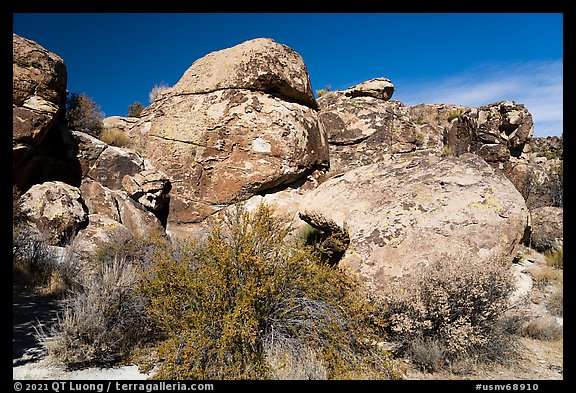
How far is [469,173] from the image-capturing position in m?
5.76

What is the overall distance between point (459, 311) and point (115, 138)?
8863 millimetres

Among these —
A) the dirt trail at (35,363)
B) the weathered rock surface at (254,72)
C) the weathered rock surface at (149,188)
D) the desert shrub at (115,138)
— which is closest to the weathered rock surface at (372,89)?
the weathered rock surface at (254,72)

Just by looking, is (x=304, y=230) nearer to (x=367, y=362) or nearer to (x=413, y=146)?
(x=367, y=362)

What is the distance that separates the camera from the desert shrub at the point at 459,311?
389 cm

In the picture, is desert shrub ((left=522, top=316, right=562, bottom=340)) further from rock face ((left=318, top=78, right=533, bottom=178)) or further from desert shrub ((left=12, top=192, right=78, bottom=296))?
desert shrub ((left=12, top=192, right=78, bottom=296))

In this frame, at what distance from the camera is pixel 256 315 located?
361cm

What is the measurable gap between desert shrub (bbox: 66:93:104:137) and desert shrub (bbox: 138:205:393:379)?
7.54 m

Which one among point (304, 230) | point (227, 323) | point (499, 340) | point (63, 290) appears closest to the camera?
point (227, 323)

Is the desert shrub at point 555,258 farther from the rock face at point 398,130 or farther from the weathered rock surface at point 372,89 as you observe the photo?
the weathered rock surface at point 372,89

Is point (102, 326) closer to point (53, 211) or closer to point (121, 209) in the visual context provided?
point (53, 211)

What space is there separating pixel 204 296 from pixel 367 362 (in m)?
1.68

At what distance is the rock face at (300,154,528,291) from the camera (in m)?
4.78

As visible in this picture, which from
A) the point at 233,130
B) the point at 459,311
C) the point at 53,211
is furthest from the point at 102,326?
the point at 233,130
